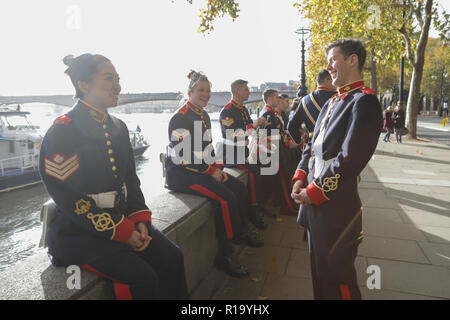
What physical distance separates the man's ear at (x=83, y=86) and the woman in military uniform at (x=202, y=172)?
1.36m

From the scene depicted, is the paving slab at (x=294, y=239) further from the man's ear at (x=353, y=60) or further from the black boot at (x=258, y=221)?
the man's ear at (x=353, y=60)

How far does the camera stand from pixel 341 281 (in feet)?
7.04

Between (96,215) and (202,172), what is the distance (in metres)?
1.61

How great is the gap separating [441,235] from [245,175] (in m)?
2.67

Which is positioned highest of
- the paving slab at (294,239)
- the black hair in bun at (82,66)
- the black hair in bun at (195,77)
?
the black hair in bun at (195,77)

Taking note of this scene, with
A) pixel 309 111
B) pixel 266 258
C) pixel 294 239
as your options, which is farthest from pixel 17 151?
pixel 309 111

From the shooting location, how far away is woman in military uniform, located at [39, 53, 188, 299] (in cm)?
190

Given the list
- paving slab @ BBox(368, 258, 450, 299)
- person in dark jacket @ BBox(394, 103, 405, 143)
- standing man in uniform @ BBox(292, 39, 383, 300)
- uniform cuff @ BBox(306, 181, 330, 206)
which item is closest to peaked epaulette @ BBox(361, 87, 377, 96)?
standing man in uniform @ BBox(292, 39, 383, 300)

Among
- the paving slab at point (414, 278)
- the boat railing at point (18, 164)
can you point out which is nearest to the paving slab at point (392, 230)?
the paving slab at point (414, 278)

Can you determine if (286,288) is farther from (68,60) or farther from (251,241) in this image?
(68,60)

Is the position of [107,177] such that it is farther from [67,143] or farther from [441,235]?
[441,235]

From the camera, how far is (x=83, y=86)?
2150 millimetres

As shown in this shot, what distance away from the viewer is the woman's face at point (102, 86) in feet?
7.04

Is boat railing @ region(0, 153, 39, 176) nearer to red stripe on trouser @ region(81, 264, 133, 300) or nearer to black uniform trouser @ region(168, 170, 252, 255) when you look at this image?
black uniform trouser @ region(168, 170, 252, 255)
